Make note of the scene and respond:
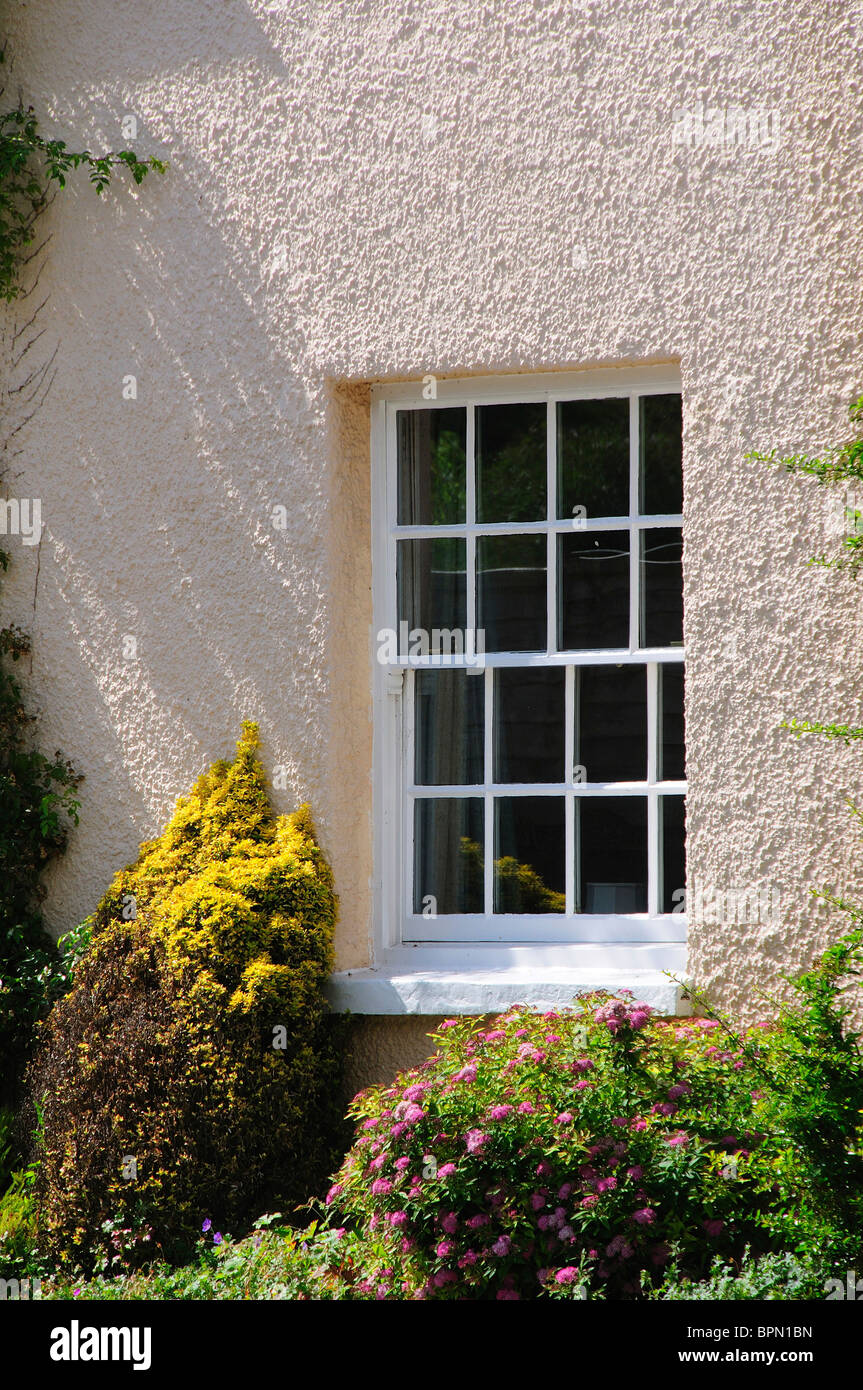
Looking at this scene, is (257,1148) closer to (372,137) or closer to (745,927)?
(745,927)

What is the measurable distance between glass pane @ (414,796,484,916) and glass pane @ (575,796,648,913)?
0.42 meters

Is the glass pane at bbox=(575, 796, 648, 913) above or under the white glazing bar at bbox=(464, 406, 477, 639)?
under

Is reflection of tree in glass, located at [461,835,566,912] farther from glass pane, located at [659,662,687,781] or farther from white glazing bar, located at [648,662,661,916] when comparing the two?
glass pane, located at [659,662,687,781]

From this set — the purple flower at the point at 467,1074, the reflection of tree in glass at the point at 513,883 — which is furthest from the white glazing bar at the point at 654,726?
the purple flower at the point at 467,1074

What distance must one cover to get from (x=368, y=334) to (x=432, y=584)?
40.0 inches

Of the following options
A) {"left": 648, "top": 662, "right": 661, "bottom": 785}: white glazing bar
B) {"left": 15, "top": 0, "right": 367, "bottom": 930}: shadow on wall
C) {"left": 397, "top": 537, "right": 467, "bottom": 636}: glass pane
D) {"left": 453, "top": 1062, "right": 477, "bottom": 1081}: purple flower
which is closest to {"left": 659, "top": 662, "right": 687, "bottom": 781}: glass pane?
{"left": 648, "top": 662, "right": 661, "bottom": 785}: white glazing bar

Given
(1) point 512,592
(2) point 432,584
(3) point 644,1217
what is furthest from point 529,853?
(3) point 644,1217

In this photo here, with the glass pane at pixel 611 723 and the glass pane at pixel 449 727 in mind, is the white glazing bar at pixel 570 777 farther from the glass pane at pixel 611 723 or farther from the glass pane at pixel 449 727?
the glass pane at pixel 449 727

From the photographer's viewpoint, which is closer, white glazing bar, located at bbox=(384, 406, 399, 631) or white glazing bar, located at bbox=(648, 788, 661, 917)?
white glazing bar, located at bbox=(648, 788, 661, 917)

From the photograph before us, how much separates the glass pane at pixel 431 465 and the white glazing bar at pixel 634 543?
2.29 ft

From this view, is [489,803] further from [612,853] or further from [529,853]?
[612,853]

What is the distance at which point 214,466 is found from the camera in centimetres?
525

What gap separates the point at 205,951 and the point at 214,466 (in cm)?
194

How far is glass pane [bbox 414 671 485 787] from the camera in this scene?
5.21 m
